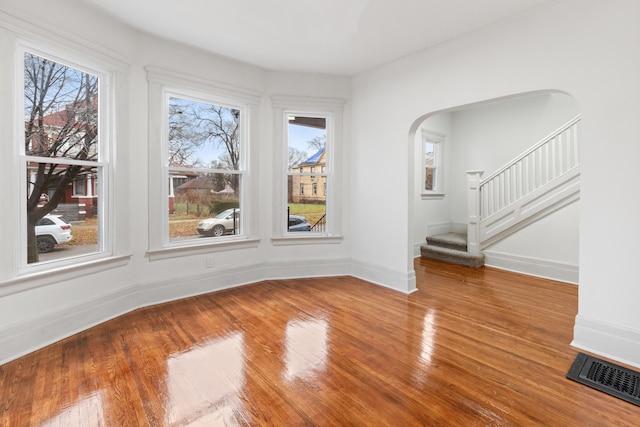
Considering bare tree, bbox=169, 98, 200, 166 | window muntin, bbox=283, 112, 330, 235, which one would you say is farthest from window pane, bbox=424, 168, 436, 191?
bare tree, bbox=169, 98, 200, 166

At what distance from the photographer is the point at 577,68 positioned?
245 cm

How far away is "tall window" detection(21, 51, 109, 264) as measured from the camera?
98.4 inches

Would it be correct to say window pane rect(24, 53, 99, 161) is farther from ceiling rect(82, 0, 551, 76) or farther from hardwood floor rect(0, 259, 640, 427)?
hardwood floor rect(0, 259, 640, 427)

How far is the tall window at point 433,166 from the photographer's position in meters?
6.21

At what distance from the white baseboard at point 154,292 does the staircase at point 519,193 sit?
2.00 meters

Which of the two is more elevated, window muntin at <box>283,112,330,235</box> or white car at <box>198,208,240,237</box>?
window muntin at <box>283,112,330,235</box>

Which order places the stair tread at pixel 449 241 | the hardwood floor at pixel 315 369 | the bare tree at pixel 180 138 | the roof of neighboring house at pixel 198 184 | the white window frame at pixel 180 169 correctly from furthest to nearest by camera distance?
the stair tread at pixel 449 241 → the roof of neighboring house at pixel 198 184 → the bare tree at pixel 180 138 → the white window frame at pixel 180 169 → the hardwood floor at pixel 315 369

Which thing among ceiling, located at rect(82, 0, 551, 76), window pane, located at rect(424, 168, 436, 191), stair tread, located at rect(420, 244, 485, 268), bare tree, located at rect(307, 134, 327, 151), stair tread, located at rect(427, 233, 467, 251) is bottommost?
stair tread, located at rect(420, 244, 485, 268)

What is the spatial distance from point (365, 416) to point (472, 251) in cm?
433

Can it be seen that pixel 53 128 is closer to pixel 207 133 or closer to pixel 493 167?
pixel 207 133

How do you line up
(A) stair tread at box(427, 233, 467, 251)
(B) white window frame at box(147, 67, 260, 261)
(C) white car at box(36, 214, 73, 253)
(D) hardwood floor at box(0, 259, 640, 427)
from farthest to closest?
(A) stair tread at box(427, 233, 467, 251), (B) white window frame at box(147, 67, 260, 261), (C) white car at box(36, 214, 73, 253), (D) hardwood floor at box(0, 259, 640, 427)

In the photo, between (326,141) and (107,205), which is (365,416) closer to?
(107,205)

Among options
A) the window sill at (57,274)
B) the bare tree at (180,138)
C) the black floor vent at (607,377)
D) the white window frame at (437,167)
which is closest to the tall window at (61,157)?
the window sill at (57,274)

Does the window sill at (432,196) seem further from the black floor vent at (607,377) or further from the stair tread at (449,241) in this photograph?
the black floor vent at (607,377)
